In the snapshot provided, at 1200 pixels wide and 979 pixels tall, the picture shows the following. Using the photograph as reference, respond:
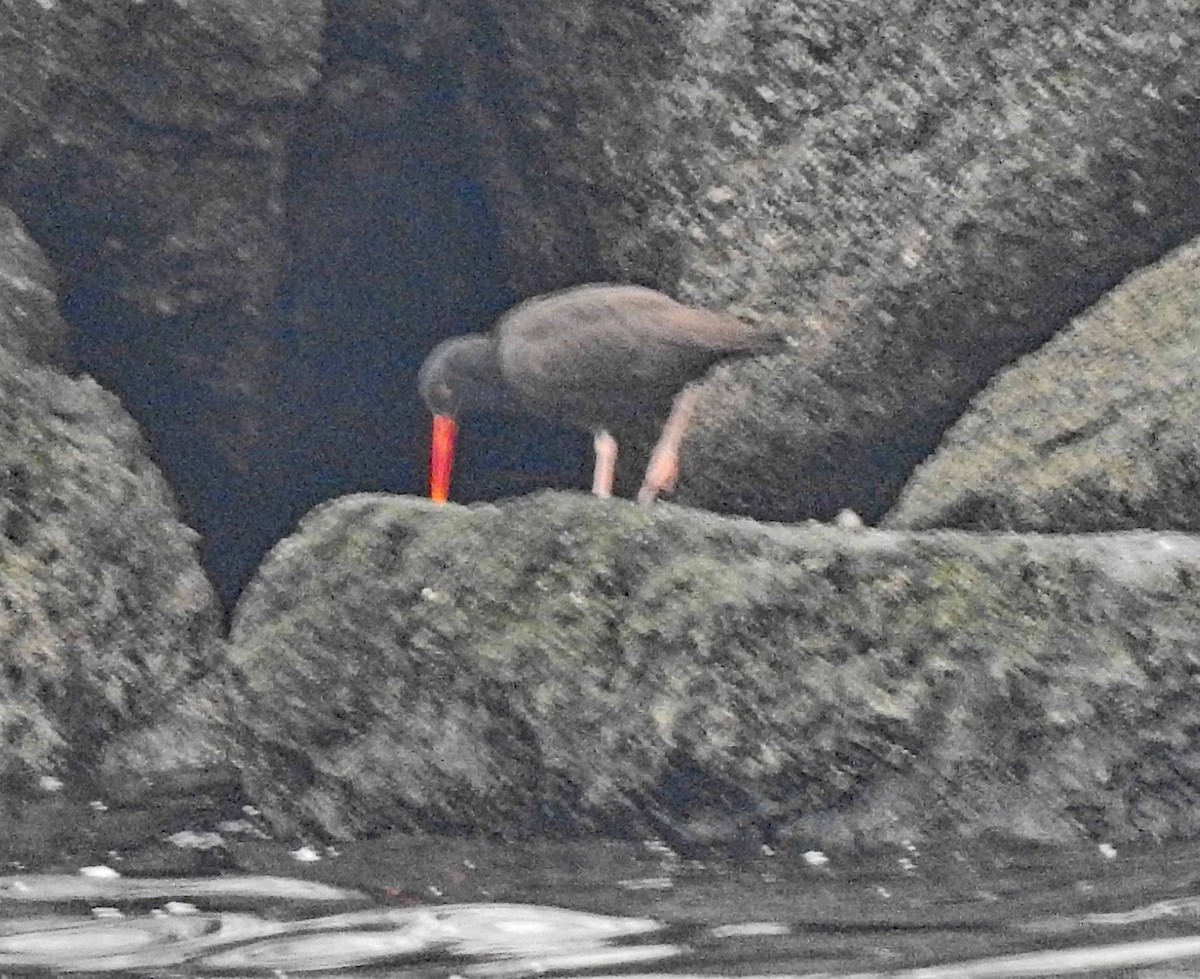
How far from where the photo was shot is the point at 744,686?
3436mm

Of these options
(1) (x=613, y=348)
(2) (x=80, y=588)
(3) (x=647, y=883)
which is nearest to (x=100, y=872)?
(3) (x=647, y=883)

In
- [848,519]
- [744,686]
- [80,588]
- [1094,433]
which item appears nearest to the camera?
[744,686]

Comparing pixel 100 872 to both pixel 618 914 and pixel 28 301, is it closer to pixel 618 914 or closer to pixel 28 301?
pixel 618 914

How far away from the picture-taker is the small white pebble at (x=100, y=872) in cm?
341

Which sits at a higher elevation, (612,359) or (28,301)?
(28,301)

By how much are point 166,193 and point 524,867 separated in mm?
2872

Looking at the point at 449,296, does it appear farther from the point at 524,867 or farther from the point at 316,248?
the point at 524,867

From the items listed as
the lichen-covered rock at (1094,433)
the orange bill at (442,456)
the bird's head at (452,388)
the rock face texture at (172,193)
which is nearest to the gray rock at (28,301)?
the rock face texture at (172,193)

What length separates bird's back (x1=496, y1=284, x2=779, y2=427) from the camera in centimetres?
513

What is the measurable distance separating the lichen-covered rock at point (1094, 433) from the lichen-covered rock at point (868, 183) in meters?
0.36

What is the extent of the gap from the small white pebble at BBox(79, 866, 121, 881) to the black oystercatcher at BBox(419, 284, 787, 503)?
201cm

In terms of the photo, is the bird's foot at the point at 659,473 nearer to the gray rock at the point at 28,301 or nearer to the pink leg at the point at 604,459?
the pink leg at the point at 604,459

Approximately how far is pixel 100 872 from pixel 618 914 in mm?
1008

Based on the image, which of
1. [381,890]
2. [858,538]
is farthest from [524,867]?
[858,538]
